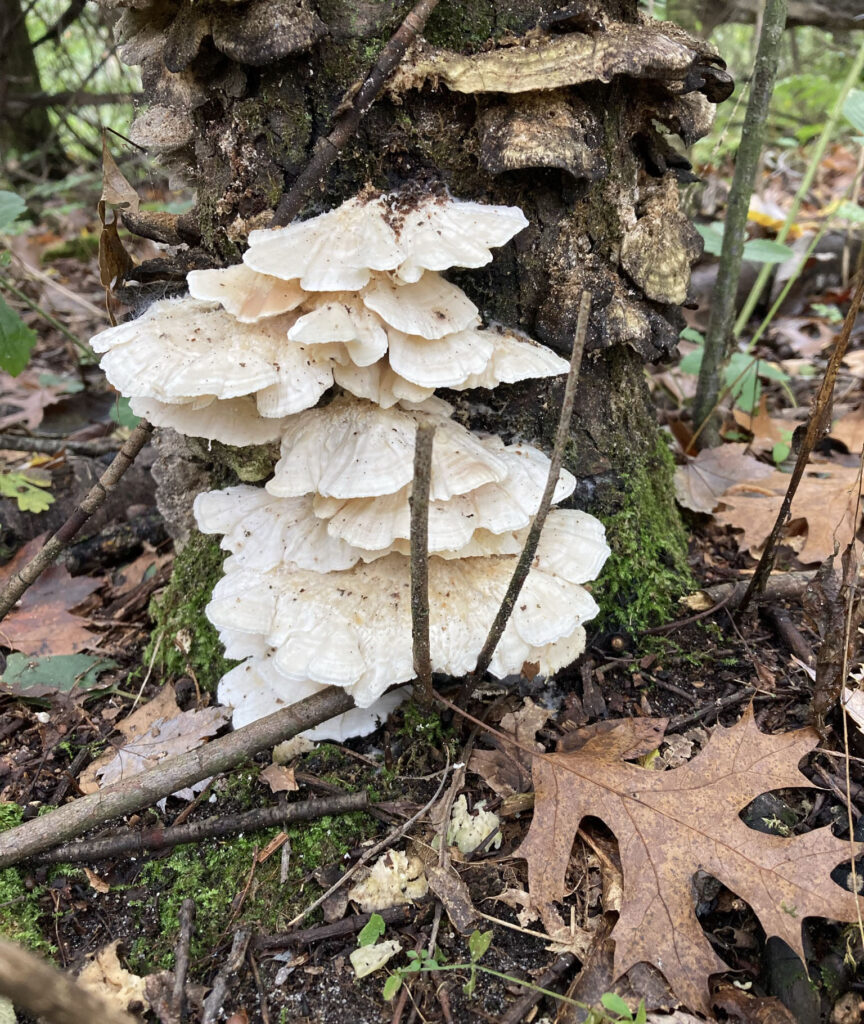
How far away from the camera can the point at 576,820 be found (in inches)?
89.5

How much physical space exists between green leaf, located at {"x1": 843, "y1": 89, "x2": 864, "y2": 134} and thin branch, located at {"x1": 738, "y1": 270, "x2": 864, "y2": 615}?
58.5 inches

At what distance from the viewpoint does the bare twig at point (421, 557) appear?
5.65 feet

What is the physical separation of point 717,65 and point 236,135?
5.38ft

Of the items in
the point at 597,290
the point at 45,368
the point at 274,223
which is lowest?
the point at 45,368

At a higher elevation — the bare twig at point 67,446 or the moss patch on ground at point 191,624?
the moss patch on ground at point 191,624

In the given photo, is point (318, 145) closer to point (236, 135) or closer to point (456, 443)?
point (236, 135)

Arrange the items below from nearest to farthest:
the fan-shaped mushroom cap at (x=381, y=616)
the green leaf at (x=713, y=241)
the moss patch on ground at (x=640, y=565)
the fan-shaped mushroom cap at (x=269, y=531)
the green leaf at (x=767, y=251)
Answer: the fan-shaped mushroom cap at (x=381, y=616) → the fan-shaped mushroom cap at (x=269, y=531) → the moss patch on ground at (x=640, y=565) → the green leaf at (x=767, y=251) → the green leaf at (x=713, y=241)

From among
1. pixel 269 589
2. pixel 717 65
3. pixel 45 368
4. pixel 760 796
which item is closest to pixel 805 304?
pixel 717 65

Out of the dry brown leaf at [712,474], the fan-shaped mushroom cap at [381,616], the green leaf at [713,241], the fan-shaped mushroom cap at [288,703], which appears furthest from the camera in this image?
the green leaf at [713,241]

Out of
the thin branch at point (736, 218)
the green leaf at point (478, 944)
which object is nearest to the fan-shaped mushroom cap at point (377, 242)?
the green leaf at point (478, 944)

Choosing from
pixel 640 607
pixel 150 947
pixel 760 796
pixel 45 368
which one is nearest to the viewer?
pixel 150 947

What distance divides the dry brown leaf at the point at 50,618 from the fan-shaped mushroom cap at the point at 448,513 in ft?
5.85

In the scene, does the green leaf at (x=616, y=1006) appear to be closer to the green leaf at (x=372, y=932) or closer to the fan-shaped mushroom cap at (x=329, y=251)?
the green leaf at (x=372, y=932)

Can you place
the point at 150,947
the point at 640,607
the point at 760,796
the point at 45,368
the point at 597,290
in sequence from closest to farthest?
1. the point at 150,947
2. the point at 760,796
3. the point at 597,290
4. the point at 640,607
5. the point at 45,368
